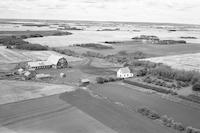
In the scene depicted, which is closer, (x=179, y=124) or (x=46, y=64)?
(x=179, y=124)

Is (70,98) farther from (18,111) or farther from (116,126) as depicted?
(116,126)

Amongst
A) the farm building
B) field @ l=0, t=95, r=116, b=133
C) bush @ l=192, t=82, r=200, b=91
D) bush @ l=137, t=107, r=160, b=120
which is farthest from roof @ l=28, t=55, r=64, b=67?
bush @ l=137, t=107, r=160, b=120

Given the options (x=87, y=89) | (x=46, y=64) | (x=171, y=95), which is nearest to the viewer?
(x=171, y=95)

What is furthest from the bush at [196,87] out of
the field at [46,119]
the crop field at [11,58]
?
the crop field at [11,58]

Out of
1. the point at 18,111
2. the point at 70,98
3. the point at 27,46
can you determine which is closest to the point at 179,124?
the point at 70,98

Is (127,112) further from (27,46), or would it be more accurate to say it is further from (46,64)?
(27,46)

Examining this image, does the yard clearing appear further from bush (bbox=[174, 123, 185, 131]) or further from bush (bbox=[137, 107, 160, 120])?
bush (bbox=[174, 123, 185, 131])

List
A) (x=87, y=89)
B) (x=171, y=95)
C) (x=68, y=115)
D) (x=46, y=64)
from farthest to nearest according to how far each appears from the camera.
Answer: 1. (x=46, y=64)
2. (x=87, y=89)
3. (x=171, y=95)
4. (x=68, y=115)
